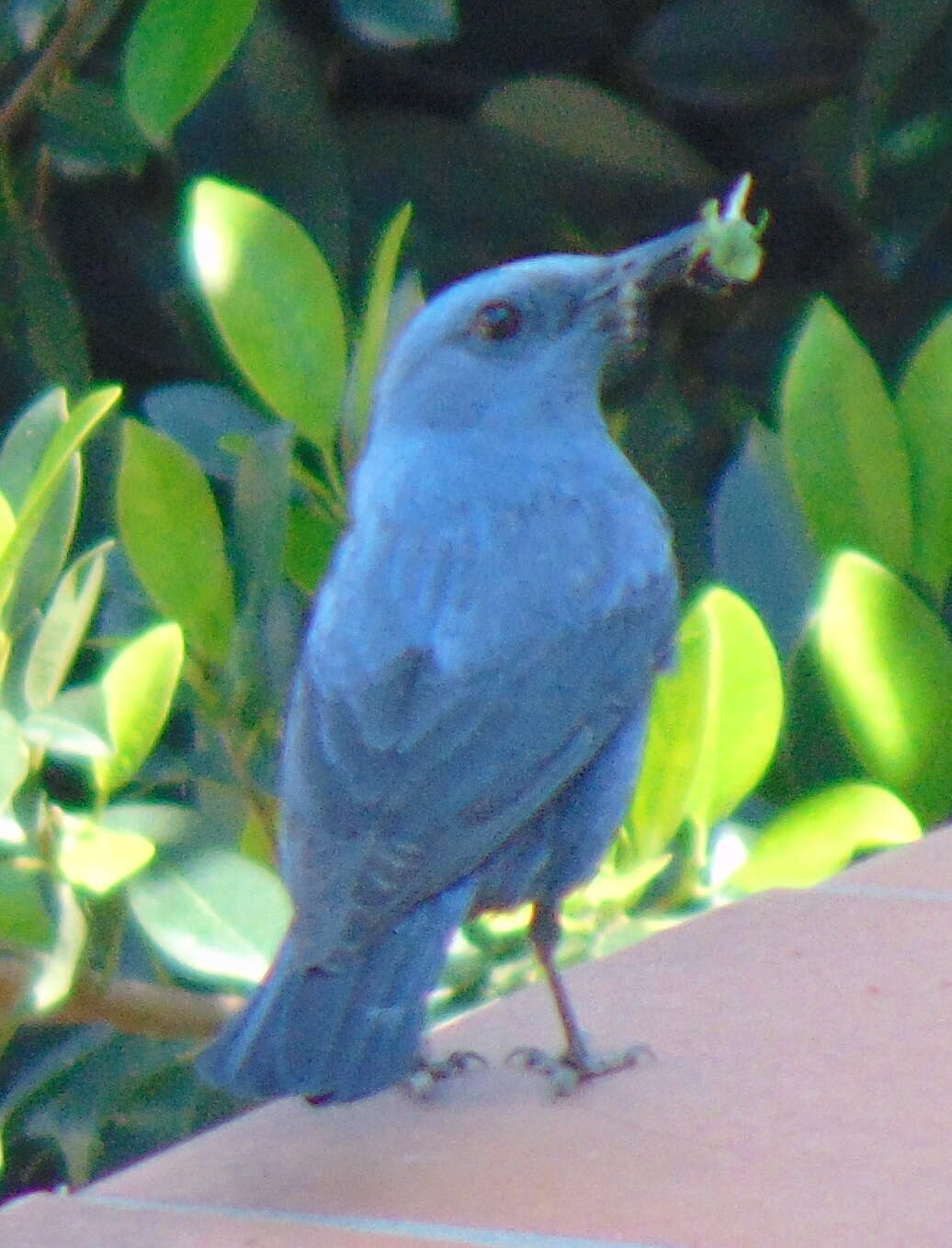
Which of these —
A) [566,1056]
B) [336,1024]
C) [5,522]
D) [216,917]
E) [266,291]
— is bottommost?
[216,917]

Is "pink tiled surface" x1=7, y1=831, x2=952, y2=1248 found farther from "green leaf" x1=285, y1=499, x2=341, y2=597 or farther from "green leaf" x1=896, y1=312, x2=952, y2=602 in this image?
"green leaf" x1=285, y1=499, x2=341, y2=597

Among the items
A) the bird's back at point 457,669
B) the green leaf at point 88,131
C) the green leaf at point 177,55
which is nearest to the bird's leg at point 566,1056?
the bird's back at point 457,669

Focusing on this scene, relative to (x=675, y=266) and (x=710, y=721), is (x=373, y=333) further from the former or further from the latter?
(x=710, y=721)

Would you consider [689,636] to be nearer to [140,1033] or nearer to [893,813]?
[893,813]

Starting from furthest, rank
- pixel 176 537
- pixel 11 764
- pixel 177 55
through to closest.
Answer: pixel 177 55 < pixel 176 537 < pixel 11 764

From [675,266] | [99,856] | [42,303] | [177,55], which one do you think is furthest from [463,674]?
[42,303]

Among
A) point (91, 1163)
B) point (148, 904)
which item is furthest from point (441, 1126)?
point (91, 1163)
